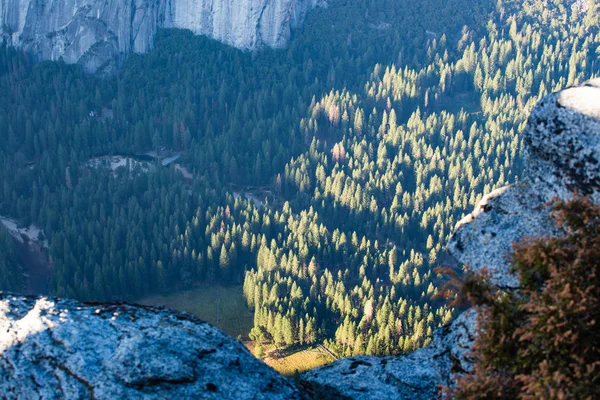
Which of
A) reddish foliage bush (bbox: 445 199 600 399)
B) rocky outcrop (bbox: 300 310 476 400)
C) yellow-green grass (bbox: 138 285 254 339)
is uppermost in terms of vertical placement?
reddish foliage bush (bbox: 445 199 600 399)

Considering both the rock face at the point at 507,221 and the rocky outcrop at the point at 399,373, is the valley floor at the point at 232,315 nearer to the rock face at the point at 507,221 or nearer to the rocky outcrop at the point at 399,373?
the rocky outcrop at the point at 399,373

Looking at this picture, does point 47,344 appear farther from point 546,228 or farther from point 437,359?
point 546,228

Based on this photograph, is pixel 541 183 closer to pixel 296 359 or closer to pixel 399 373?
pixel 399 373

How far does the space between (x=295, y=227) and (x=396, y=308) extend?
48.7 meters

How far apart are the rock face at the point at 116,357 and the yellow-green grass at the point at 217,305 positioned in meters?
114

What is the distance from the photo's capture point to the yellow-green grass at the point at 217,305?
479ft

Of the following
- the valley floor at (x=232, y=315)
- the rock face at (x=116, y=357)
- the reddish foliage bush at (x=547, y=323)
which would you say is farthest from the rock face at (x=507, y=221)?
the valley floor at (x=232, y=315)

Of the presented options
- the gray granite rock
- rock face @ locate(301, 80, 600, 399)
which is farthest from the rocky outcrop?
the gray granite rock

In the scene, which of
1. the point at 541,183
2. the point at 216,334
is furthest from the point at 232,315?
the point at 541,183

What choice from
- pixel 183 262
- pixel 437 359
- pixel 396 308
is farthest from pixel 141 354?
pixel 183 262

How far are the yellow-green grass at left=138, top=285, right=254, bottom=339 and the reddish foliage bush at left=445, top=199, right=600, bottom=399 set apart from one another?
4807 inches

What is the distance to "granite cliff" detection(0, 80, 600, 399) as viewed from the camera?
1012 inches

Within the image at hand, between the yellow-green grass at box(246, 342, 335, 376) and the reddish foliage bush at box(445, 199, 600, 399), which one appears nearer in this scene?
the reddish foliage bush at box(445, 199, 600, 399)

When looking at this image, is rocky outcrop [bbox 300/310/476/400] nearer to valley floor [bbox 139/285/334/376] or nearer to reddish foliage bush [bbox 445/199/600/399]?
reddish foliage bush [bbox 445/199/600/399]
